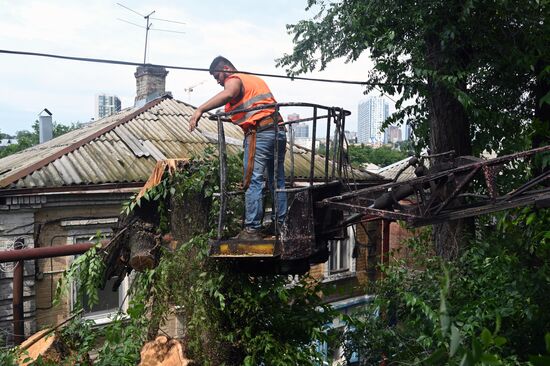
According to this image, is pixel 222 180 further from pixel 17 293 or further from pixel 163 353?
pixel 17 293

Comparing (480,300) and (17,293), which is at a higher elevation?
(480,300)

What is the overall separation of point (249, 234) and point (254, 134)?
932 mm

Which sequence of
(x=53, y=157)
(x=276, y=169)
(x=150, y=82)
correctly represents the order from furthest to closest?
(x=150, y=82), (x=53, y=157), (x=276, y=169)

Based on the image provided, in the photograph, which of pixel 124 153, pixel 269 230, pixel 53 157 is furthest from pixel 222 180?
pixel 124 153

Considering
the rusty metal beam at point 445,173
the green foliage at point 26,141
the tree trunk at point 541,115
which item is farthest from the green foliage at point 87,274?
the green foliage at point 26,141

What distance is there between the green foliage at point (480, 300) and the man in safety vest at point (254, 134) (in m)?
1.75

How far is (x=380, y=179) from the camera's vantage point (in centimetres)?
1298

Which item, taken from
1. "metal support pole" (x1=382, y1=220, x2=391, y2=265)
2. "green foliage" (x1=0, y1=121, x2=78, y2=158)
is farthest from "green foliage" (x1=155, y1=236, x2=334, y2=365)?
"green foliage" (x1=0, y1=121, x2=78, y2=158)

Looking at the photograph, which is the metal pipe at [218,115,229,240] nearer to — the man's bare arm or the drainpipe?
the man's bare arm

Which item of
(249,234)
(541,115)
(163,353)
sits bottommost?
(163,353)

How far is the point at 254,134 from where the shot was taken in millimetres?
4504

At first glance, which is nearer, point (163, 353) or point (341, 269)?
point (163, 353)

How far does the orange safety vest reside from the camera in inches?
176

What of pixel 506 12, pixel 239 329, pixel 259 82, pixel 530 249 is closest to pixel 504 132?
pixel 506 12
